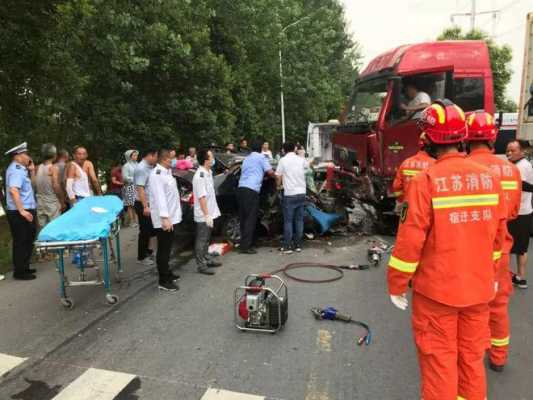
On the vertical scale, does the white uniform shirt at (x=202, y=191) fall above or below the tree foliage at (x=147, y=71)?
below

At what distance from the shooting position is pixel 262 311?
14.6 ft

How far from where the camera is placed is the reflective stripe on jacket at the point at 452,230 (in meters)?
2.56

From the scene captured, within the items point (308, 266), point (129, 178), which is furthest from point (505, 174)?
point (129, 178)

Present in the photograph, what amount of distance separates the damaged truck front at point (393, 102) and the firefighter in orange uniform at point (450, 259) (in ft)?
16.0

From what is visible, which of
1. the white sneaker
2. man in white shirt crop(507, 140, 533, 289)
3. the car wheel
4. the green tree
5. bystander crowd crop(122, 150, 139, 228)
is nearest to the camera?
man in white shirt crop(507, 140, 533, 289)

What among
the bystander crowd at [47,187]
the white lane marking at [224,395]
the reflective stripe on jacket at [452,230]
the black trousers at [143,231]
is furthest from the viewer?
the bystander crowd at [47,187]

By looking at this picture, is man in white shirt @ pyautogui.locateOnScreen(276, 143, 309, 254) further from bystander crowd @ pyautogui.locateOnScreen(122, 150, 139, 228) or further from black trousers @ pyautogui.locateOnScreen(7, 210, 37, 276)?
→ black trousers @ pyautogui.locateOnScreen(7, 210, 37, 276)

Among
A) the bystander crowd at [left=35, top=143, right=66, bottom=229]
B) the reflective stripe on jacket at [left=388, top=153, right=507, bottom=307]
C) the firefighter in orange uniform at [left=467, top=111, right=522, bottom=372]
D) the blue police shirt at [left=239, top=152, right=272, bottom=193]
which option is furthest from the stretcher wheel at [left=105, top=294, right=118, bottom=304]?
the firefighter in orange uniform at [left=467, top=111, right=522, bottom=372]

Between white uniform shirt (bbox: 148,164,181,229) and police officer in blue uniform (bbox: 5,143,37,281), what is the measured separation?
1.87 meters

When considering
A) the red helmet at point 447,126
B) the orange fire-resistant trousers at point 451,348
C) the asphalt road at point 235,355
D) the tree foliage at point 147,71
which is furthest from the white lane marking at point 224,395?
the tree foliage at point 147,71

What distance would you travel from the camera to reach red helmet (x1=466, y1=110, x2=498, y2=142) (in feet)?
11.9

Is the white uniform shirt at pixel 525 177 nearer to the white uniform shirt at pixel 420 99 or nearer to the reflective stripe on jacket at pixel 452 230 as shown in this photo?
the white uniform shirt at pixel 420 99

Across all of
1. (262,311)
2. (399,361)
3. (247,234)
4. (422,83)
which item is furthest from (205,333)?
(422,83)

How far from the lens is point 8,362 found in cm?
401
